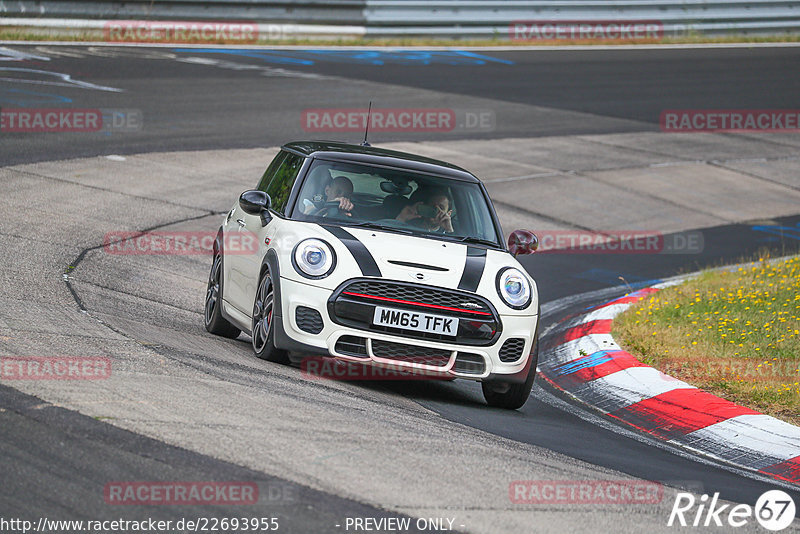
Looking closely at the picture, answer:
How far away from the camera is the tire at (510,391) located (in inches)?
296

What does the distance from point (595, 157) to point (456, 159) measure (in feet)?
8.74

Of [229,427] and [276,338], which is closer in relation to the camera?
[229,427]

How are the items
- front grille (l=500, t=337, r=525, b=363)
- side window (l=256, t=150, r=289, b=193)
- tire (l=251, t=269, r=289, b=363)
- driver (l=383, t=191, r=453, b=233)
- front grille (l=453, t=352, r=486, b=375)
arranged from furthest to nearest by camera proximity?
side window (l=256, t=150, r=289, b=193) < driver (l=383, t=191, r=453, b=233) < tire (l=251, t=269, r=289, b=363) < front grille (l=500, t=337, r=525, b=363) < front grille (l=453, t=352, r=486, b=375)

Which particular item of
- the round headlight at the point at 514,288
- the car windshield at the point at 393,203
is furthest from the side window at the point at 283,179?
the round headlight at the point at 514,288

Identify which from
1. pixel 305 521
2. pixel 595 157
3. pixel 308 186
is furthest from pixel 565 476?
pixel 595 157

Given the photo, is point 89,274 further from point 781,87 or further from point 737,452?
point 781,87

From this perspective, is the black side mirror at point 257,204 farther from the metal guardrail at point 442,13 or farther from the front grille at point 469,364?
the metal guardrail at point 442,13

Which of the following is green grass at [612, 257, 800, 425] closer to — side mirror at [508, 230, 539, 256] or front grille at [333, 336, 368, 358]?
side mirror at [508, 230, 539, 256]

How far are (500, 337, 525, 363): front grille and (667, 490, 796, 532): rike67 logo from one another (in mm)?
1908

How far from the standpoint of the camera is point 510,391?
7.60 metres

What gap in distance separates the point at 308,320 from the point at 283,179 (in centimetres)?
175

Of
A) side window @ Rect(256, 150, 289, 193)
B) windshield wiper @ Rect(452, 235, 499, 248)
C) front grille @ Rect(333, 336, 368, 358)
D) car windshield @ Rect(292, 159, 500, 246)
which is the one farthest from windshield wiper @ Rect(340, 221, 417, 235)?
side window @ Rect(256, 150, 289, 193)

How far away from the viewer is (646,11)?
31266 mm

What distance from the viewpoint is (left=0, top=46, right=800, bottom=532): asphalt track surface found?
4703 mm
